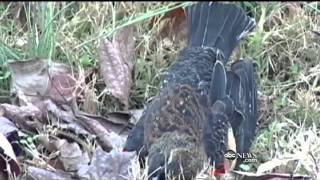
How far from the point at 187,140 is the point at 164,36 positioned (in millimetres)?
1260

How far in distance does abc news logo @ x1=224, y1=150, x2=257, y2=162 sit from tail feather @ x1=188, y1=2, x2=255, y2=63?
608mm

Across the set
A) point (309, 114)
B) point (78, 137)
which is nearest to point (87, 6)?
point (78, 137)

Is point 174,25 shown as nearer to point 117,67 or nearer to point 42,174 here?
point 117,67

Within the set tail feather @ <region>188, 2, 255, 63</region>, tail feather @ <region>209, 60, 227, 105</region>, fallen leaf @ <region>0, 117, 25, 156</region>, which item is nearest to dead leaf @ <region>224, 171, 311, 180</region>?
tail feather @ <region>209, 60, 227, 105</region>

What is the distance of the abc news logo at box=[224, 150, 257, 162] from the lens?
2.78 m

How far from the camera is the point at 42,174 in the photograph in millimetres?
2631

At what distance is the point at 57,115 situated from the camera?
3.13 meters

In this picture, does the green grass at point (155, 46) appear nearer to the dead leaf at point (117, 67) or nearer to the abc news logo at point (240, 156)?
the dead leaf at point (117, 67)

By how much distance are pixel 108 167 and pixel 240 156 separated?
64 cm

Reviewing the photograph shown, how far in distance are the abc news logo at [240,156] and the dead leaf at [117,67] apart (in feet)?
2.41

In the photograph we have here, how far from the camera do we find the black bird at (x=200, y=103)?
2.48 meters

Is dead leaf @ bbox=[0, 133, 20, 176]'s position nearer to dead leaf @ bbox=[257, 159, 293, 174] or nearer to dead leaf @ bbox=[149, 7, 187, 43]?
dead leaf @ bbox=[257, 159, 293, 174]

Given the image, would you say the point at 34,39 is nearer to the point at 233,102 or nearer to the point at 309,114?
the point at 233,102
